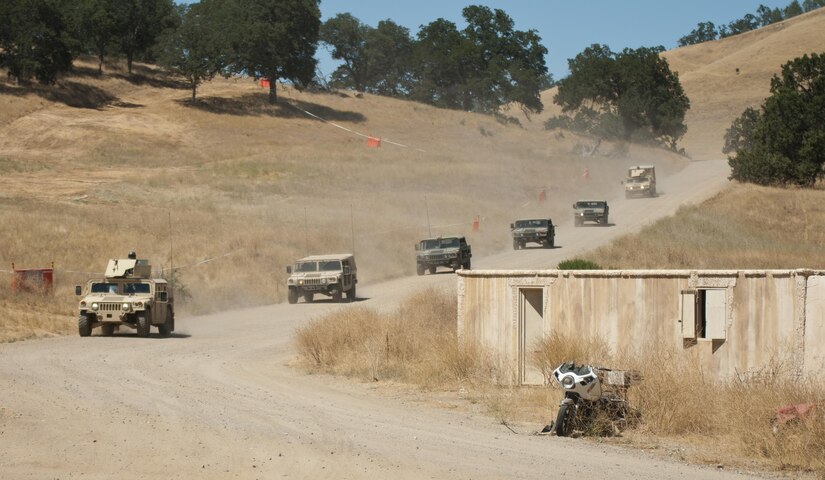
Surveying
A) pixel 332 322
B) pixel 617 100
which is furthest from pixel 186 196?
pixel 617 100

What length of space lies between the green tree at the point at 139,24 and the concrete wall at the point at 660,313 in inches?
3616

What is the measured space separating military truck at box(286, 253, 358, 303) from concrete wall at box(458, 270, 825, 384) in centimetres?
1591

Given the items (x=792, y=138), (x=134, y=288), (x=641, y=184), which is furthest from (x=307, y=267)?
(x=641, y=184)

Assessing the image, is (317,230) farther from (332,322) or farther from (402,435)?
(402,435)

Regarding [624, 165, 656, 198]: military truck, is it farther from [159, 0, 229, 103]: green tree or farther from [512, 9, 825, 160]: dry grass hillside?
[512, 9, 825, 160]: dry grass hillside

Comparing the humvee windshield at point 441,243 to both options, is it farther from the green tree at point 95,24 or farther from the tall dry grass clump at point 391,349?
the green tree at point 95,24

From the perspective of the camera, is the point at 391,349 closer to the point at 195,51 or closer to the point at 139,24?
the point at 195,51

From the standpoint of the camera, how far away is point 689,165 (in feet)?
341

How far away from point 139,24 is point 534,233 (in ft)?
236

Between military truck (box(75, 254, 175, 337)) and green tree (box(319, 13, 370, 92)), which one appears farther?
green tree (box(319, 13, 370, 92))

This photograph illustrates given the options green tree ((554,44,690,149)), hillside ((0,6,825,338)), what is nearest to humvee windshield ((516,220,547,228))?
hillside ((0,6,825,338))

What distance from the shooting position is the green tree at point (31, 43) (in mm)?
87625

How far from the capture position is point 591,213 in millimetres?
59781

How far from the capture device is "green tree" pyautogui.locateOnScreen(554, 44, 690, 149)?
121 m
